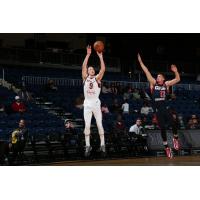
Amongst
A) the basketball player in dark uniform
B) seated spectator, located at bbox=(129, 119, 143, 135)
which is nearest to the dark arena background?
seated spectator, located at bbox=(129, 119, 143, 135)

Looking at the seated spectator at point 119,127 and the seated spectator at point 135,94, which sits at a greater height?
the seated spectator at point 135,94

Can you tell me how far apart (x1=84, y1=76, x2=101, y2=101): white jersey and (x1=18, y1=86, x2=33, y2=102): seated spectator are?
2.52 meters

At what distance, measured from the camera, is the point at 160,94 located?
14750 mm

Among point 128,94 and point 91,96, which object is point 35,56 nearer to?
point 128,94

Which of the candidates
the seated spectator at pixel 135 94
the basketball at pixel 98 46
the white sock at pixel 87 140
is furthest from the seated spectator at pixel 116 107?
the basketball at pixel 98 46

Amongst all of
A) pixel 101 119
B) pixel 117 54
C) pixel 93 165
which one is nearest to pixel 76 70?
pixel 117 54

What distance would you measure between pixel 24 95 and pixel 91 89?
114 inches

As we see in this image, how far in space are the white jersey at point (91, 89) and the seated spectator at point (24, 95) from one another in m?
2.52

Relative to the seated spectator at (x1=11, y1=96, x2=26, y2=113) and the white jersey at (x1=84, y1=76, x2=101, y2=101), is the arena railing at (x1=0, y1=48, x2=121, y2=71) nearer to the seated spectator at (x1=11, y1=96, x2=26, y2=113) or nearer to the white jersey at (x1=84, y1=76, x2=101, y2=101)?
the seated spectator at (x1=11, y1=96, x2=26, y2=113)

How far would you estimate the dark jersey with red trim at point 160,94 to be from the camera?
14.8m

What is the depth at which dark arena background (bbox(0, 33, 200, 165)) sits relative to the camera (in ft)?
49.9

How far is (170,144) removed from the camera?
15.3 meters

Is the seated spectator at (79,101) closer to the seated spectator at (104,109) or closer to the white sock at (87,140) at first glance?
the seated spectator at (104,109)
